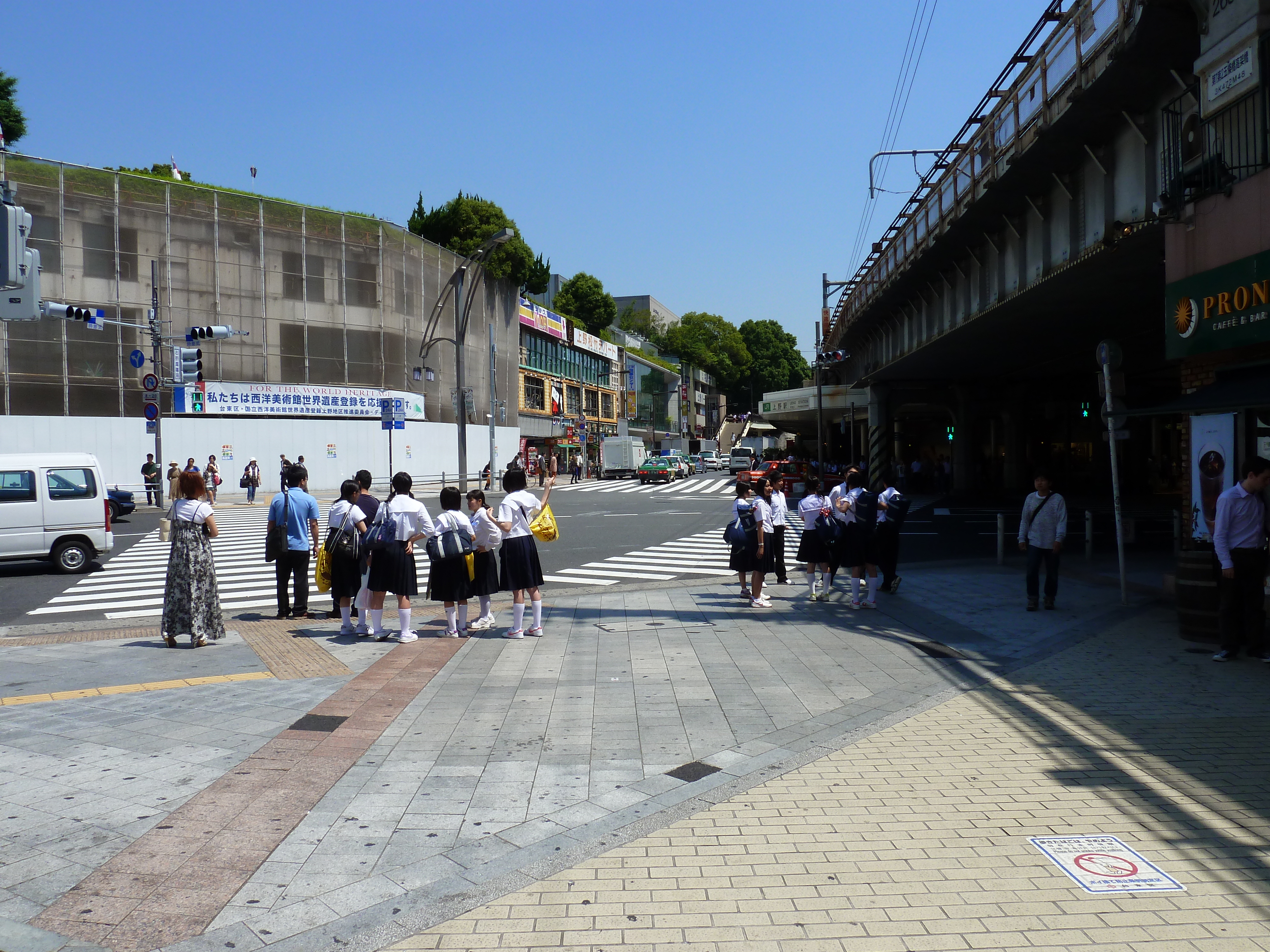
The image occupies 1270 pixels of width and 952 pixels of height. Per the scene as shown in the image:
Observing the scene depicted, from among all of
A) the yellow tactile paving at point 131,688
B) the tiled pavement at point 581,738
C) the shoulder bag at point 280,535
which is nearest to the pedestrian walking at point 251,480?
the shoulder bag at point 280,535

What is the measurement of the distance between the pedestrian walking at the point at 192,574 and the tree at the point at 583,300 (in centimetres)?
8652

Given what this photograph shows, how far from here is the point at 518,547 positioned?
9953mm

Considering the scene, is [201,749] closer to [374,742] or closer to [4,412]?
[374,742]

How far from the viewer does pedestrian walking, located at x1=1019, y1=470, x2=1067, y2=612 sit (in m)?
11.5

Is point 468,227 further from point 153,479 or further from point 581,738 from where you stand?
point 581,738

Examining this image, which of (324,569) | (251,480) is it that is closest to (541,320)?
(251,480)

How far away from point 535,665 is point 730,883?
4.82 meters

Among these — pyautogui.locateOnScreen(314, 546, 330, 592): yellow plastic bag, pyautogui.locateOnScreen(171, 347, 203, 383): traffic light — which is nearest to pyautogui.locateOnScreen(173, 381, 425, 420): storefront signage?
pyautogui.locateOnScreen(171, 347, 203, 383): traffic light

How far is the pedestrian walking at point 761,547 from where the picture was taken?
12250 mm

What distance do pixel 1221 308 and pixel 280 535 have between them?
10.9 meters

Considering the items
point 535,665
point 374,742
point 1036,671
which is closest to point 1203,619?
point 1036,671

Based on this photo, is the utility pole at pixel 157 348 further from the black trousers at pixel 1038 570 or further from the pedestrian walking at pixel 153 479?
the black trousers at pixel 1038 570

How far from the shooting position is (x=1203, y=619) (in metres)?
9.41

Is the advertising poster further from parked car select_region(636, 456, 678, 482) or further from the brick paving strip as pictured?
parked car select_region(636, 456, 678, 482)
